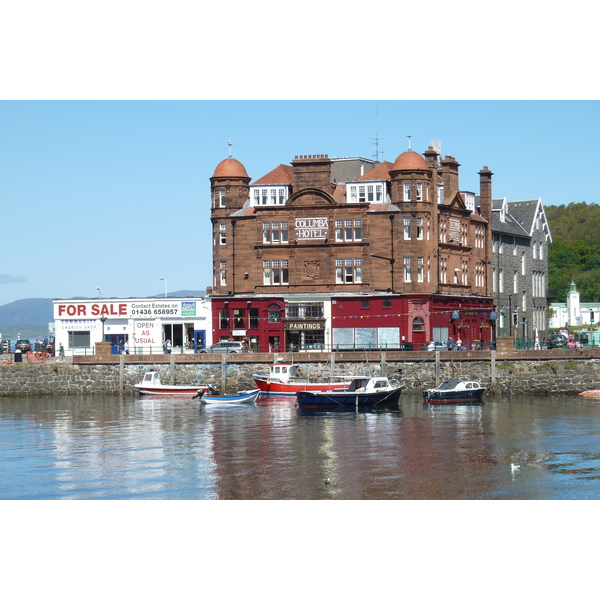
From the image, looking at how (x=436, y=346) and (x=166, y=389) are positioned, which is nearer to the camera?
(x=166, y=389)

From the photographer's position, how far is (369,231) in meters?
91.4

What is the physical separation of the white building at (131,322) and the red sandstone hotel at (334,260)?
4.20m

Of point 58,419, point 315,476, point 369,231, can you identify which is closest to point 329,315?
point 369,231

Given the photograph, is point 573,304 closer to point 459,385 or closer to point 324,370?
point 324,370

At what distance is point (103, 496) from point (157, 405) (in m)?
35.2

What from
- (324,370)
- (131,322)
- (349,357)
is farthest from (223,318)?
(349,357)

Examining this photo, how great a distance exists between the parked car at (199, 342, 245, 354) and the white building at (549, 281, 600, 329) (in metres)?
103

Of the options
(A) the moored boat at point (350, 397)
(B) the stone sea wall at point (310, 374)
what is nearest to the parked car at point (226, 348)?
(B) the stone sea wall at point (310, 374)

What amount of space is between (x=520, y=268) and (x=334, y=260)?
28454mm

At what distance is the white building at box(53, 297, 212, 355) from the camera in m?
97.3

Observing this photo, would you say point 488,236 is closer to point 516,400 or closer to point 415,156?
point 415,156

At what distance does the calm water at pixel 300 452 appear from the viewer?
3984 centimetres

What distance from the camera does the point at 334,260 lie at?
91375 millimetres

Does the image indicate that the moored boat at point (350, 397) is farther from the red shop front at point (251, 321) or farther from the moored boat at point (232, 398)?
the red shop front at point (251, 321)
